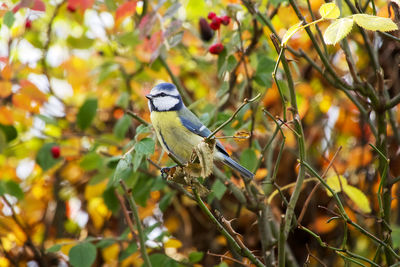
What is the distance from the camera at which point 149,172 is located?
6.53 ft

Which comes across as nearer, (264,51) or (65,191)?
(264,51)

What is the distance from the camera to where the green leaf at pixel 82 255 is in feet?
5.39

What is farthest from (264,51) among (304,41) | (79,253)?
(79,253)

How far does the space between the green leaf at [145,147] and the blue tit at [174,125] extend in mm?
346

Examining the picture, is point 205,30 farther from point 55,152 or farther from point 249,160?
point 55,152

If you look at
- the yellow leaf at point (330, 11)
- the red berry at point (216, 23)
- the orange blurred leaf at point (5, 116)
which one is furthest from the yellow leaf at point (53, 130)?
the yellow leaf at point (330, 11)

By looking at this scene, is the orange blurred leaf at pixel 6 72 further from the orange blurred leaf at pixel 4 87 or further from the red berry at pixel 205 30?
the red berry at pixel 205 30

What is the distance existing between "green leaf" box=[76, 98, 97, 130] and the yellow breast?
38 centimetres

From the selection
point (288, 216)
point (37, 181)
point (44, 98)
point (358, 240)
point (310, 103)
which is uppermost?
point (44, 98)

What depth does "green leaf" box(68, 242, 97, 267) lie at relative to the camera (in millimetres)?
1644

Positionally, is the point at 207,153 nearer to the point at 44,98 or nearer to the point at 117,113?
the point at 44,98

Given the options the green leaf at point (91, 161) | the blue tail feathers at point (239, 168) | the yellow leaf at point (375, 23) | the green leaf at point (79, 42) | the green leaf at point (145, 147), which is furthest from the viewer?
the green leaf at point (79, 42)

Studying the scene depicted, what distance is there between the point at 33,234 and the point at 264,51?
1.59 m

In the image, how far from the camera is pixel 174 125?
1.84 metres
